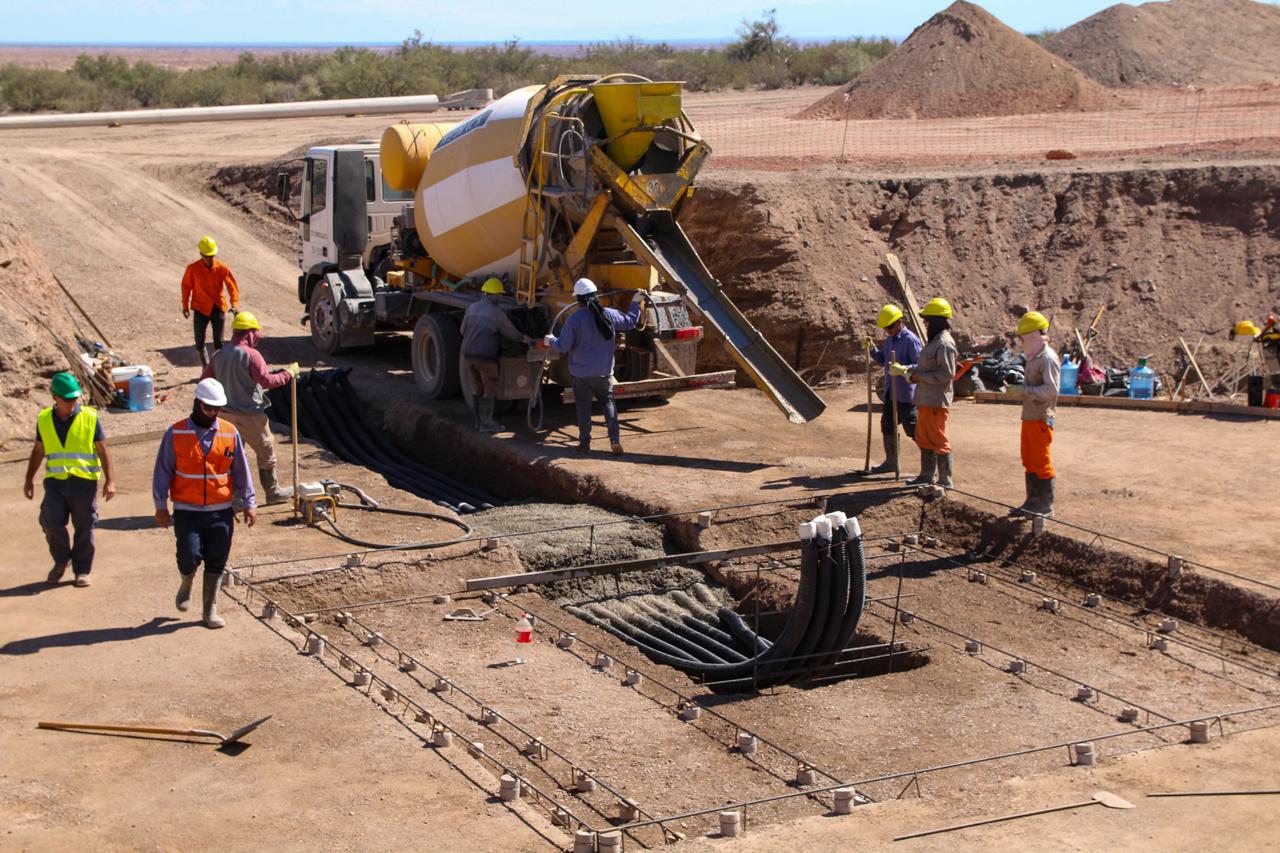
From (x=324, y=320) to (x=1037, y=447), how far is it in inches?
428

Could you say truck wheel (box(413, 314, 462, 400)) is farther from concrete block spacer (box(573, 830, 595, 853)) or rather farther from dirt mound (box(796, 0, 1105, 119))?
dirt mound (box(796, 0, 1105, 119))

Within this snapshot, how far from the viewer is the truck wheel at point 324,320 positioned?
65.0ft

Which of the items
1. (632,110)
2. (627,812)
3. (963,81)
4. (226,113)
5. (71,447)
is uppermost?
(963,81)

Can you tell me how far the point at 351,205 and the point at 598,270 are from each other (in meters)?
5.66

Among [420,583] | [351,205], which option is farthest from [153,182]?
[420,583]

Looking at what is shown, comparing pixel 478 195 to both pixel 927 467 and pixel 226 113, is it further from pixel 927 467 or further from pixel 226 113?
pixel 226 113

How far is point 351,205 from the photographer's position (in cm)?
2008

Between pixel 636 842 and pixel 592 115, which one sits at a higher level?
pixel 592 115

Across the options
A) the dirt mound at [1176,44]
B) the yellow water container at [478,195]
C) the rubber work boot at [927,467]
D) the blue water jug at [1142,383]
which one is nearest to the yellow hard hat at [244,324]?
the yellow water container at [478,195]

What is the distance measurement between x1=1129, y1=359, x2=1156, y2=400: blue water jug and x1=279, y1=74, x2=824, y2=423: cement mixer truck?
5.13 m

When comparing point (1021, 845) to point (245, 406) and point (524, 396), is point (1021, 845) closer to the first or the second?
point (245, 406)

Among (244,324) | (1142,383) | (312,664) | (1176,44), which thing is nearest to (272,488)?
(244,324)

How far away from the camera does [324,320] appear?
20141 mm

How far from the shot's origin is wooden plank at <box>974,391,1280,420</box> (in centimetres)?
1653
